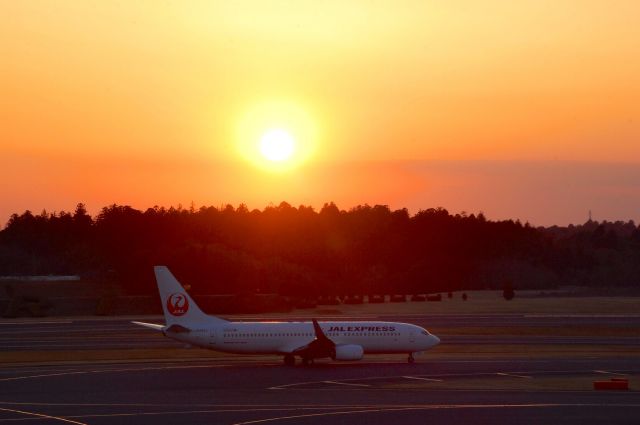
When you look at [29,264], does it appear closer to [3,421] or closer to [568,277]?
[568,277]

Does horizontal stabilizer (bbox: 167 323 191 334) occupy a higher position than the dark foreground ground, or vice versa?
horizontal stabilizer (bbox: 167 323 191 334)

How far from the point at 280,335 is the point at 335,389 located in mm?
14958

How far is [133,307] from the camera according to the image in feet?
426

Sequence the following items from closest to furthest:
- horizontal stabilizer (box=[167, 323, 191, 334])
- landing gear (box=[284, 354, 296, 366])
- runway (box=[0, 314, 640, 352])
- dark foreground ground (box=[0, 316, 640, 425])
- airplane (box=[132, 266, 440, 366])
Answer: dark foreground ground (box=[0, 316, 640, 425]), horizontal stabilizer (box=[167, 323, 191, 334]), airplane (box=[132, 266, 440, 366]), landing gear (box=[284, 354, 296, 366]), runway (box=[0, 314, 640, 352])

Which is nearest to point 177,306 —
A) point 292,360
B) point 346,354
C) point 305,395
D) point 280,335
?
point 280,335

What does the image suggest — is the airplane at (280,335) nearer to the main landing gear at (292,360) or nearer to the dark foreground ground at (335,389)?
the main landing gear at (292,360)

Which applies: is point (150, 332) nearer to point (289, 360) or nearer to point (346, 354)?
point (289, 360)

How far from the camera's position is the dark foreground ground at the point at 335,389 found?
41.3 m

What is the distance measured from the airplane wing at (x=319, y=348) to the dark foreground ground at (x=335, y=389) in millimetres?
1199

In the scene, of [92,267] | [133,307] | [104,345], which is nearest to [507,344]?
[104,345]

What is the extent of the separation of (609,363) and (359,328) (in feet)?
50.2

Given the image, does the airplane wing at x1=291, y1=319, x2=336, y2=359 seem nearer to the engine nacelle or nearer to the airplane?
the airplane

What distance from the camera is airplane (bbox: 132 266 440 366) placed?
214 ft

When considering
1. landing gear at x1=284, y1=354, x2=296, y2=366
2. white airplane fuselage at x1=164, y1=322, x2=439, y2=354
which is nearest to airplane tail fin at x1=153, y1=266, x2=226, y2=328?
white airplane fuselage at x1=164, y1=322, x2=439, y2=354
